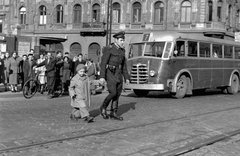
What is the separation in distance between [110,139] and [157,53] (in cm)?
800

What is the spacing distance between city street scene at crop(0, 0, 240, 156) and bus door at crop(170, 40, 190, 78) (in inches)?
1.5

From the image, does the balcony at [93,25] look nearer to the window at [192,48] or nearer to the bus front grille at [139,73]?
the window at [192,48]

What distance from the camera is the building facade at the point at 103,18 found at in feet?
118

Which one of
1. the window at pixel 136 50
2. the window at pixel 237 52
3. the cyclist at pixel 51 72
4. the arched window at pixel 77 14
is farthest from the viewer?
the arched window at pixel 77 14

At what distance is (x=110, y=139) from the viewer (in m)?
6.48

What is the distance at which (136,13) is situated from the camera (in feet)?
127

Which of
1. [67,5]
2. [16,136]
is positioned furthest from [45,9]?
[16,136]

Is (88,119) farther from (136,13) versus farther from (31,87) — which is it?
(136,13)

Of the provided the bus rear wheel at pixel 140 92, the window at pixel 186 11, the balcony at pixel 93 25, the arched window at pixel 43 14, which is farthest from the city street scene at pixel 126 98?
the arched window at pixel 43 14

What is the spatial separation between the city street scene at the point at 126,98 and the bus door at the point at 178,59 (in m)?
0.04

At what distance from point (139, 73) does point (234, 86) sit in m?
6.05

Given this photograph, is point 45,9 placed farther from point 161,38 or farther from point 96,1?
point 161,38

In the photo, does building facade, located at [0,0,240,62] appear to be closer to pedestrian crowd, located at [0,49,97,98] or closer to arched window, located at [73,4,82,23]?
arched window, located at [73,4,82,23]

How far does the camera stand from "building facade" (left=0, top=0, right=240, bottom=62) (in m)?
36.1
